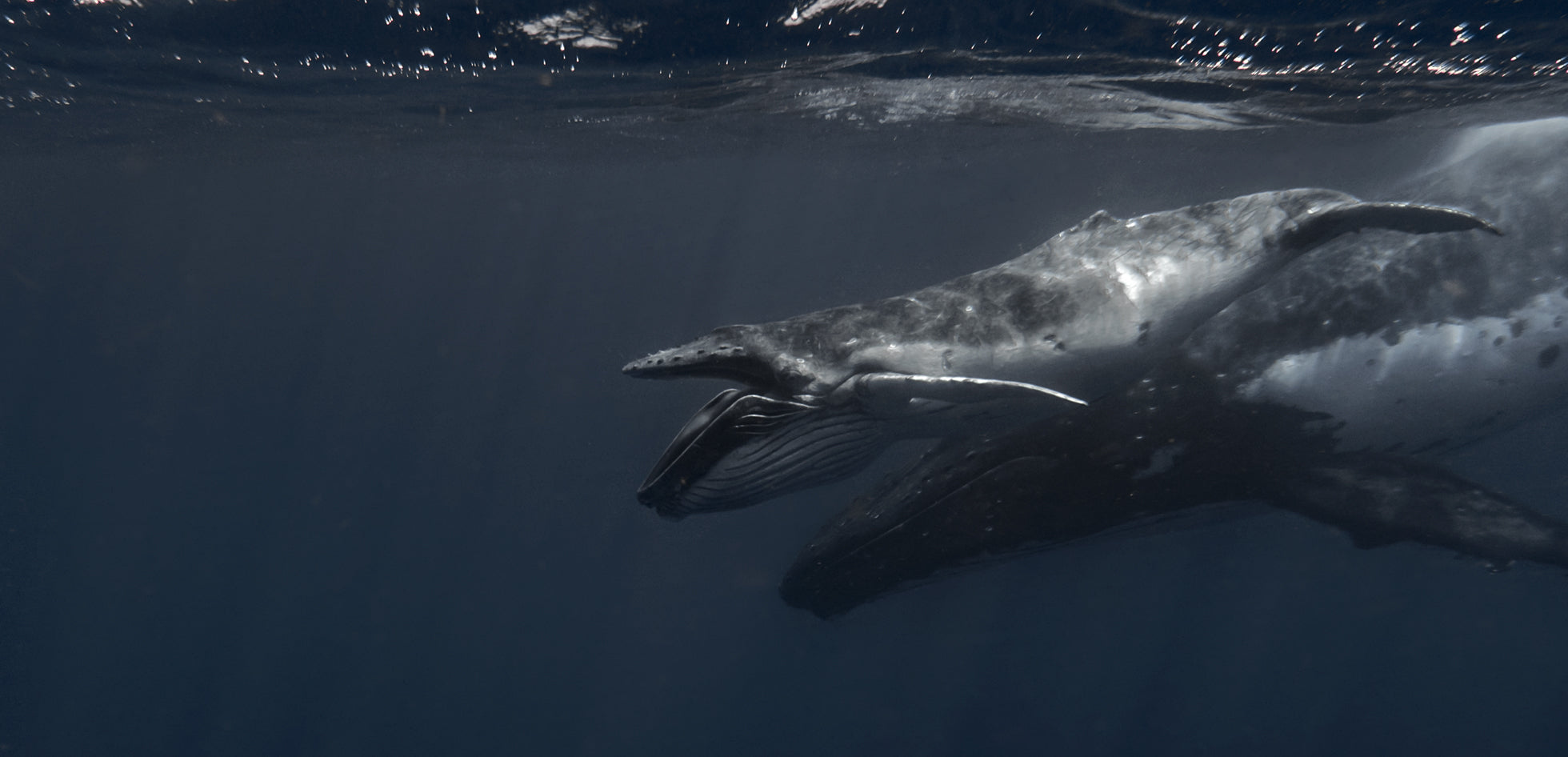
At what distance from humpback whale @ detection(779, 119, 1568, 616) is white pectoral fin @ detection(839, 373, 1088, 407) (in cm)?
206

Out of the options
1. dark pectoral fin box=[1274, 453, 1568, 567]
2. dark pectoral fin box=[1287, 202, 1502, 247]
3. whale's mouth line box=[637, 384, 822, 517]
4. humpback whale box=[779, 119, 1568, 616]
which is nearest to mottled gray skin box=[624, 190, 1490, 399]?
dark pectoral fin box=[1287, 202, 1502, 247]

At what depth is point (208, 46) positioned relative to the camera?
38.4 feet

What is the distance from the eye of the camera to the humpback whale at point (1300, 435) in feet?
19.7

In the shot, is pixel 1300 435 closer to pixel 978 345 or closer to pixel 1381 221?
pixel 1381 221

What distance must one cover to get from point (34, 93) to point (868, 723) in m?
27.5

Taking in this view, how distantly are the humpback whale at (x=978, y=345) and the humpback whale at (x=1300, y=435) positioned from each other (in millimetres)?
1048

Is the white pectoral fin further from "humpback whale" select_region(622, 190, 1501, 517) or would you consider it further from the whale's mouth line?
the whale's mouth line

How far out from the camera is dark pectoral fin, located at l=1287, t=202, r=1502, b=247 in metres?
4.61

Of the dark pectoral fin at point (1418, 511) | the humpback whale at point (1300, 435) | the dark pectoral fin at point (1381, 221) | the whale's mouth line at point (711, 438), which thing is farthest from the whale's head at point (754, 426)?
the dark pectoral fin at point (1418, 511)

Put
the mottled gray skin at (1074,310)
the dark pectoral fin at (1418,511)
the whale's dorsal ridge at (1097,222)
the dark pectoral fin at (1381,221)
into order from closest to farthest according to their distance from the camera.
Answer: the mottled gray skin at (1074,310) → the dark pectoral fin at (1381,221) → the whale's dorsal ridge at (1097,222) → the dark pectoral fin at (1418,511)

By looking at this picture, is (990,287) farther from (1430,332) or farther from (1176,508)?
(1430,332)

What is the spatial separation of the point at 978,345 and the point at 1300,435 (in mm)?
3449

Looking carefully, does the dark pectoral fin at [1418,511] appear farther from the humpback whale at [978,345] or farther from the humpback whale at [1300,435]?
the humpback whale at [978,345]

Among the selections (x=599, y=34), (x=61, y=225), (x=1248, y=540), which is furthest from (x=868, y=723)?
(x=61, y=225)
